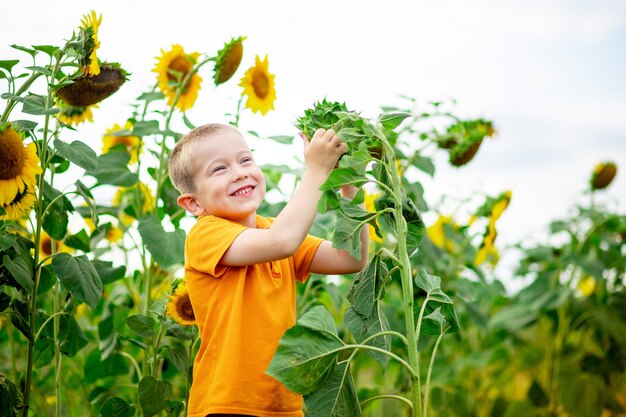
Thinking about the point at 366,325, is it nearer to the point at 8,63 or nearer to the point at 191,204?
the point at 191,204

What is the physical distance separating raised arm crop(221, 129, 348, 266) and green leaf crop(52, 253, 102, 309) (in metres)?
0.38

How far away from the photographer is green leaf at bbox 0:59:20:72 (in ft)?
4.64

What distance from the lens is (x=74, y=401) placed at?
2367 mm

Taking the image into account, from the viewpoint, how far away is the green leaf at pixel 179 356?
4.99 ft

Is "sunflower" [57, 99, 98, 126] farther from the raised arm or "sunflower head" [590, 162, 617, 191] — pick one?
"sunflower head" [590, 162, 617, 191]

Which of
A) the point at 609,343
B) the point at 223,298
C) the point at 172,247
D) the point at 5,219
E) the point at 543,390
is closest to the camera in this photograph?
the point at 223,298

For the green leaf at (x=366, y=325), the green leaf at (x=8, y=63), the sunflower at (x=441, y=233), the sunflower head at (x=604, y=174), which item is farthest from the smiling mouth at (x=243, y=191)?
the sunflower head at (x=604, y=174)

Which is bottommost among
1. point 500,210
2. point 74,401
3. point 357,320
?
point 74,401

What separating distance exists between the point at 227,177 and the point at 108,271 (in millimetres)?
594

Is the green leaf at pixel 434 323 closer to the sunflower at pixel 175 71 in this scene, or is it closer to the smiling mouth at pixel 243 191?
the smiling mouth at pixel 243 191

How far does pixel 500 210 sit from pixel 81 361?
120 cm

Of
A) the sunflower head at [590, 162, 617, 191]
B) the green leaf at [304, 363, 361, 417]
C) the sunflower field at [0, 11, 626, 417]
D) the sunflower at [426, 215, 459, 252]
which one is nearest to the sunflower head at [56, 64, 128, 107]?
the sunflower field at [0, 11, 626, 417]

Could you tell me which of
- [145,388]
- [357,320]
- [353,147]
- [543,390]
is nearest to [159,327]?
[145,388]

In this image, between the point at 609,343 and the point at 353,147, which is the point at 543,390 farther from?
the point at 353,147
